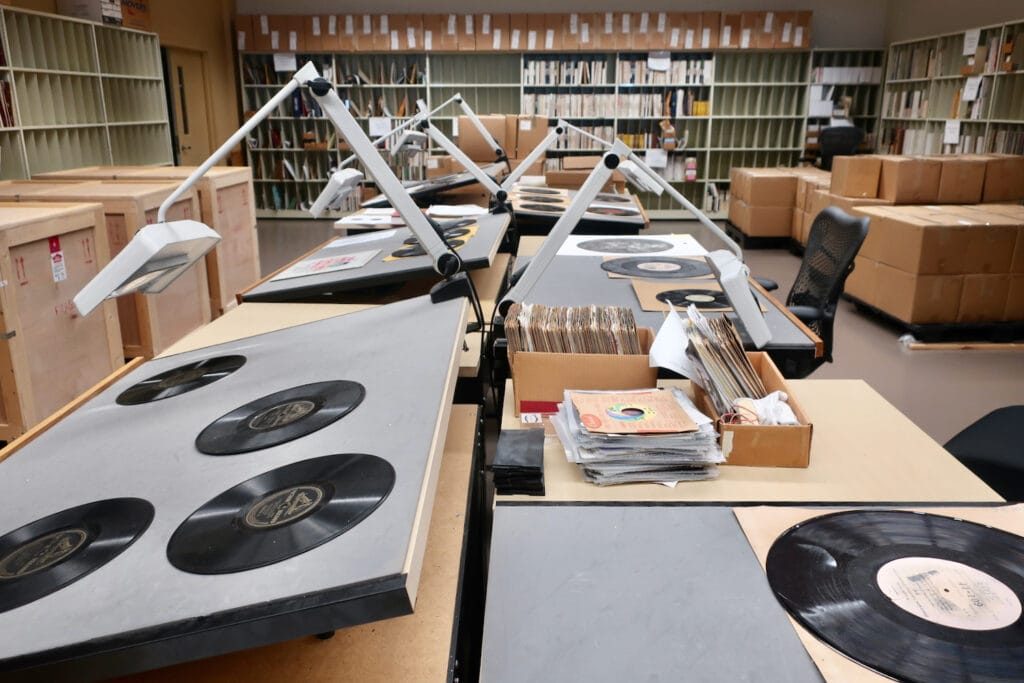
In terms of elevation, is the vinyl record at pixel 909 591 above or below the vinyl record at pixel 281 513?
below

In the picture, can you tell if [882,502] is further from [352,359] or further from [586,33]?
[586,33]

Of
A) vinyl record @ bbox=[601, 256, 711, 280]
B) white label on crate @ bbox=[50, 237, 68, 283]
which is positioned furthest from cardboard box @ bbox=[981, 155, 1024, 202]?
white label on crate @ bbox=[50, 237, 68, 283]

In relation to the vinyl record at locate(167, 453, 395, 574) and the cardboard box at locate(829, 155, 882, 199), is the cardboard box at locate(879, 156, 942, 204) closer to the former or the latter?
the cardboard box at locate(829, 155, 882, 199)

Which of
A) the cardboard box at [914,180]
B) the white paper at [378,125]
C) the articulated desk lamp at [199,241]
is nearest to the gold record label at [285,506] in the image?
the articulated desk lamp at [199,241]

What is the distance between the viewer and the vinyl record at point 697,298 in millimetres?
2436

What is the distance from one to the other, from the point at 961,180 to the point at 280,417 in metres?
5.28

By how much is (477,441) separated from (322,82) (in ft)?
2.77

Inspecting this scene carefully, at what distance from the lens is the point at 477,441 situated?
5.78 ft

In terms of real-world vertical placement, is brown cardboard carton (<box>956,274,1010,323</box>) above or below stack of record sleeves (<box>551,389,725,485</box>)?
below

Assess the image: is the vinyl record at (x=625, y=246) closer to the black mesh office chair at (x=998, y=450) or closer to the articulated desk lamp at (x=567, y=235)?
the articulated desk lamp at (x=567, y=235)

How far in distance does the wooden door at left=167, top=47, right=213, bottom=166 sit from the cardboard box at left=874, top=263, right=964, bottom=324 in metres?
7.20

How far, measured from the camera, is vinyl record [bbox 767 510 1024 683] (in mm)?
927

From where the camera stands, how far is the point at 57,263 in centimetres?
299

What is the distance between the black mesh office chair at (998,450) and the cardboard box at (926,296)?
2.45 metres
